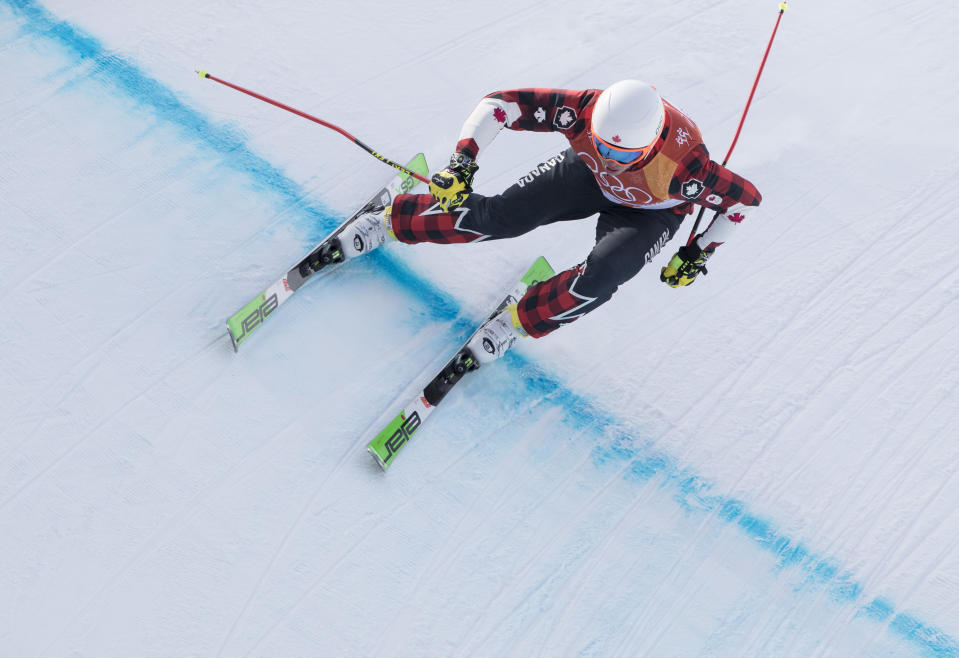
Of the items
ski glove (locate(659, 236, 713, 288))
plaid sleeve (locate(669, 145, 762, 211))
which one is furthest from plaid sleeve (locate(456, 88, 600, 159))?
ski glove (locate(659, 236, 713, 288))

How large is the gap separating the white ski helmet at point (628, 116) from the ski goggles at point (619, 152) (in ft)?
0.04

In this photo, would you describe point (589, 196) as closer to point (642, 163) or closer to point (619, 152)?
point (642, 163)

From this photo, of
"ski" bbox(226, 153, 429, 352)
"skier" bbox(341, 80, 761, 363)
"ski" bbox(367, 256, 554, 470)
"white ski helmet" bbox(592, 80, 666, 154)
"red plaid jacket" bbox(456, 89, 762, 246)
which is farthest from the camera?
"ski" bbox(226, 153, 429, 352)

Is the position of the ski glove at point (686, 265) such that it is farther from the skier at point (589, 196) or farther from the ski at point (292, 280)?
the ski at point (292, 280)

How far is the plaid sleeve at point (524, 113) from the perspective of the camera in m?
3.20

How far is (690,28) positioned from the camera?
A: 16.9 feet

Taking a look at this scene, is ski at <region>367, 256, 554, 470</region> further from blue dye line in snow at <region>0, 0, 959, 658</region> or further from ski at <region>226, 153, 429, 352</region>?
ski at <region>226, 153, 429, 352</region>

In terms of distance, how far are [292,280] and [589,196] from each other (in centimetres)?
140

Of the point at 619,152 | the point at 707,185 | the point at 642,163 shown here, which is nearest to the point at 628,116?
the point at 619,152

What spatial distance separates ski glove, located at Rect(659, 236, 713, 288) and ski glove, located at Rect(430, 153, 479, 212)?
0.94 meters

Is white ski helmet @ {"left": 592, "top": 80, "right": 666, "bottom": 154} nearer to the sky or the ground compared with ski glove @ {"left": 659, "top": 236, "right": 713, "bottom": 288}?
nearer to the sky

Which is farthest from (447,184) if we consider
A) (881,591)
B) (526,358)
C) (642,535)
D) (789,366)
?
(881,591)

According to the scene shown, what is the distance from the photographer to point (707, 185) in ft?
10.5

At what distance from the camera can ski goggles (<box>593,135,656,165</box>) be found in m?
2.97
